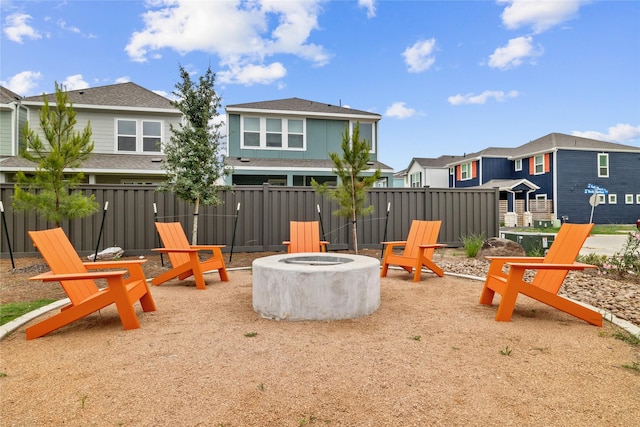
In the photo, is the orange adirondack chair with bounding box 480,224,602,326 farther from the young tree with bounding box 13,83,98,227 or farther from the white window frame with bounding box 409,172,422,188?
the white window frame with bounding box 409,172,422,188

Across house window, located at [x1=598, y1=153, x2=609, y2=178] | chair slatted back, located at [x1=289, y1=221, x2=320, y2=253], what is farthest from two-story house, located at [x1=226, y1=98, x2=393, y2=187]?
house window, located at [x1=598, y1=153, x2=609, y2=178]

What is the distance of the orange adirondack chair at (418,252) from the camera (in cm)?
585

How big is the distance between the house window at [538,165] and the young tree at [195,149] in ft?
79.9

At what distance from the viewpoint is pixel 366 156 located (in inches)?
314

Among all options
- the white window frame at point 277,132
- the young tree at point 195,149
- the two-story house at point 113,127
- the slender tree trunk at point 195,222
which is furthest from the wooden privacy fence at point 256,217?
the white window frame at point 277,132

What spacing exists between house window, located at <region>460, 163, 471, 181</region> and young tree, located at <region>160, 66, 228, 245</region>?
25.6m

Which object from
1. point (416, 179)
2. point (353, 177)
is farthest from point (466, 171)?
point (353, 177)

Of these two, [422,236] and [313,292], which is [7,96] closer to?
[422,236]

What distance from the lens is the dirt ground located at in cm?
203

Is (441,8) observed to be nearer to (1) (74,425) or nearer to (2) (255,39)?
(2) (255,39)

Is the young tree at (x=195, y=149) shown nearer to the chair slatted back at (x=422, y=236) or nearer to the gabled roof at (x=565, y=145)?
the chair slatted back at (x=422, y=236)

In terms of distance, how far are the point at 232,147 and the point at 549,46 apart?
12525 millimetres

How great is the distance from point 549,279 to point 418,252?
81.1 inches

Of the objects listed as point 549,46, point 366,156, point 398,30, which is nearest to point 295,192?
point 366,156
